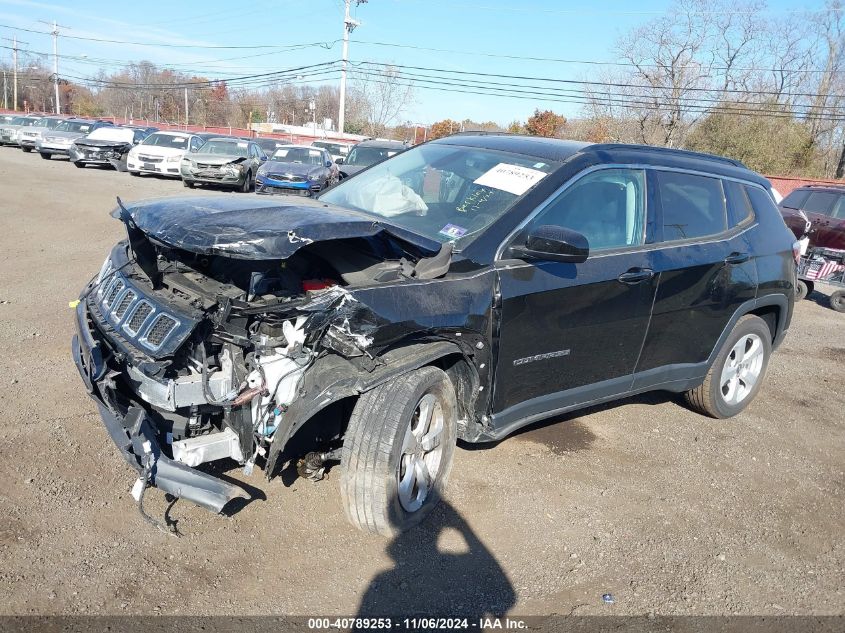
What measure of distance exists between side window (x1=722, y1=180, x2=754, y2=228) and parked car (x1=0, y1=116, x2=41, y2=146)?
1241 inches

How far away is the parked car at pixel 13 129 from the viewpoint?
28975mm

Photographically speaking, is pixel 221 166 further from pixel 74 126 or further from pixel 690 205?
pixel 690 205

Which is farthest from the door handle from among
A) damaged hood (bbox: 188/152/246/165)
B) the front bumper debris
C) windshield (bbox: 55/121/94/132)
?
windshield (bbox: 55/121/94/132)

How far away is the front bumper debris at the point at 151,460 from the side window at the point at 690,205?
308 centimetres

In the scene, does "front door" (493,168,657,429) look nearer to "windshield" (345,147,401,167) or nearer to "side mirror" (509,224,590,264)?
"side mirror" (509,224,590,264)

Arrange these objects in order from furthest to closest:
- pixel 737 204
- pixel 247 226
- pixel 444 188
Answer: pixel 737 204 < pixel 444 188 < pixel 247 226

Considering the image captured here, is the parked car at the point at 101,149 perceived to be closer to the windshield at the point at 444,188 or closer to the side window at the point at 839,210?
the windshield at the point at 444,188

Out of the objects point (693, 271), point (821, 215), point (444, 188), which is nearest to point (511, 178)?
point (444, 188)

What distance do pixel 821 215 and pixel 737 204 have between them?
841 centimetres

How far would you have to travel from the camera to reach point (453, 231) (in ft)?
11.9

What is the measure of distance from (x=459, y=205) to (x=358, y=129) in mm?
60962

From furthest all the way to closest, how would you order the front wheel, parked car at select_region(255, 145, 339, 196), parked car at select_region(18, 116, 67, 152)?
parked car at select_region(18, 116, 67, 152) < the front wheel < parked car at select_region(255, 145, 339, 196)

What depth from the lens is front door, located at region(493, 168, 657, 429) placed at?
349 cm

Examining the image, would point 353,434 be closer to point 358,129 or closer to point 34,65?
point 358,129
